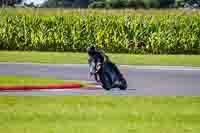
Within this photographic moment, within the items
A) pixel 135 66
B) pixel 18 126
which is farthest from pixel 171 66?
pixel 18 126

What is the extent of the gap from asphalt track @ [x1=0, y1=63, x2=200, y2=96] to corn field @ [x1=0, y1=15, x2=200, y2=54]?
882 centimetres

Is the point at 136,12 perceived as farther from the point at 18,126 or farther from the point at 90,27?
the point at 18,126

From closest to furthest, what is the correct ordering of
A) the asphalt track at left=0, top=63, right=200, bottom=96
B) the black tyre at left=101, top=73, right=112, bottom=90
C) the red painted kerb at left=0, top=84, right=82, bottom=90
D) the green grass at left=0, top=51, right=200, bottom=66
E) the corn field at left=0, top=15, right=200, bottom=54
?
the asphalt track at left=0, top=63, right=200, bottom=96
the red painted kerb at left=0, top=84, right=82, bottom=90
the black tyre at left=101, top=73, right=112, bottom=90
the green grass at left=0, top=51, right=200, bottom=66
the corn field at left=0, top=15, right=200, bottom=54

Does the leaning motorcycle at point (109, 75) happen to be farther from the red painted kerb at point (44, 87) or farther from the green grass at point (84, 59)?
the green grass at point (84, 59)

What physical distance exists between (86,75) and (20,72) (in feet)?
8.06

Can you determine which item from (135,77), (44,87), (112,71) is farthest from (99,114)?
(135,77)

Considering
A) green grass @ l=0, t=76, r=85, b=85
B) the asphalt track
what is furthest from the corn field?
green grass @ l=0, t=76, r=85, b=85

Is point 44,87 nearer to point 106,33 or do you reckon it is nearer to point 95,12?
point 106,33

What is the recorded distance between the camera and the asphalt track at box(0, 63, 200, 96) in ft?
58.0

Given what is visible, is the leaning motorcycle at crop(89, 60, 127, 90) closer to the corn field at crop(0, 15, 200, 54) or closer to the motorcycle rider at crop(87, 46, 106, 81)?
the motorcycle rider at crop(87, 46, 106, 81)

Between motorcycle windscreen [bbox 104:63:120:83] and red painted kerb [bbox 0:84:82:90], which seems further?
motorcycle windscreen [bbox 104:63:120:83]

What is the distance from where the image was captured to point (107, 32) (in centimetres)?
3612

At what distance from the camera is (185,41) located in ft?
116

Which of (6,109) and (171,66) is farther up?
(6,109)
